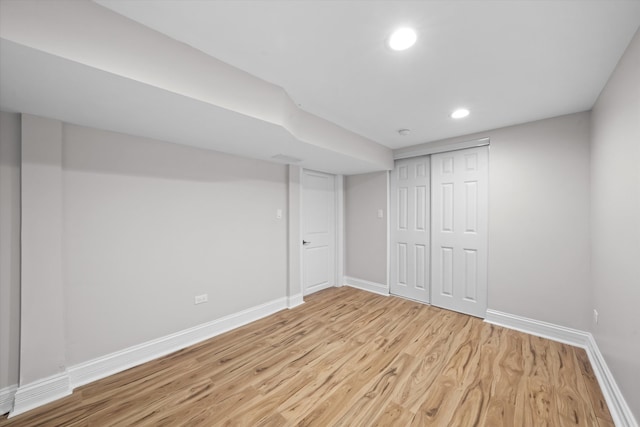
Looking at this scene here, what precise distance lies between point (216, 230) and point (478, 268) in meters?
3.27

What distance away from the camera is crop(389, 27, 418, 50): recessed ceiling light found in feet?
4.50

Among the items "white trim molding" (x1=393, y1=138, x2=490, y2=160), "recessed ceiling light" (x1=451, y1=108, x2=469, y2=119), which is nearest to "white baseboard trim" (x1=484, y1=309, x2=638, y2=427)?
"white trim molding" (x1=393, y1=138, x2=490, y2=160)

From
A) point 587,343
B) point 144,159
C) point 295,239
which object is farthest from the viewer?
point 295,239

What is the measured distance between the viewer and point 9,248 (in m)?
1.65

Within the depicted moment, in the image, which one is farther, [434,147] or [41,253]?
[434,147]

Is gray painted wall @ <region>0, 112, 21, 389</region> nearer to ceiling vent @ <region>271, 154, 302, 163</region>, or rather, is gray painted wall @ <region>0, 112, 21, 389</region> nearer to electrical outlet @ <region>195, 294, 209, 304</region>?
electrical outlet @ <region>195, 294, 209, 304</region>

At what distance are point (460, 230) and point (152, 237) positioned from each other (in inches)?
142

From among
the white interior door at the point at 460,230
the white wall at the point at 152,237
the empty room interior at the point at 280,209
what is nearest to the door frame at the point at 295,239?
the empty room interior at the point at 280,209

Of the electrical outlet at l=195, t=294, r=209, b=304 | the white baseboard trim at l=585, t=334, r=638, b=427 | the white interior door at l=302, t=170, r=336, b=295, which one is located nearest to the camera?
the white baseboard trim at l=585, t=334, r=638, b=427

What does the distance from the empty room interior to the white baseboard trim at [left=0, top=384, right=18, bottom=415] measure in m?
0.01

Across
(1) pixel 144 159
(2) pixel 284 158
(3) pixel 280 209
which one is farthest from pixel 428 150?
(1) pixel 144 159

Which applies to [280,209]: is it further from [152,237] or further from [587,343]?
[587,343]

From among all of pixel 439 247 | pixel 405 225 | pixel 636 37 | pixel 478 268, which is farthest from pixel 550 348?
pixel 636 37

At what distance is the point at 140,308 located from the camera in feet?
7.27
